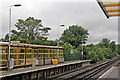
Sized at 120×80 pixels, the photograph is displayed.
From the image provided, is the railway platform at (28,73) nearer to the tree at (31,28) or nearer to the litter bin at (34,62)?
the litter bin at (34,62)

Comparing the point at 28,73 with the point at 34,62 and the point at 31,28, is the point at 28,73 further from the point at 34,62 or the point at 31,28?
the point at 31,28

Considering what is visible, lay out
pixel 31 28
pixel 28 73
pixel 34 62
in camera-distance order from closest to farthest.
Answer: pixel 28 73 → pixel 34 62 → pixel 31 28

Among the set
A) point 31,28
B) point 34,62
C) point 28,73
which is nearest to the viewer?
point 28,73

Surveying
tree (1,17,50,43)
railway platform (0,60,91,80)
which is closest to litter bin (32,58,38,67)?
railway platform (0,60,91,80)

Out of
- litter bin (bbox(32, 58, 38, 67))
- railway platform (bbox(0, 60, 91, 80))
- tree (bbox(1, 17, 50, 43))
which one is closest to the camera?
railway platform (bbox(0, 60, 91, 80))

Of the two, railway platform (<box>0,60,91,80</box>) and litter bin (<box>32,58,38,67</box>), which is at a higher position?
litter bin (<box>32,58,38,67</box>)

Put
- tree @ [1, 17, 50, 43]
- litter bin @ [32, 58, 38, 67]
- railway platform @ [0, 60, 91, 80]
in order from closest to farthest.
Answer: railway platform @ [0, 60, 91, 80] < litter bin @ [32, 58, 38, 67] < tree @ [1, 17, 50, 43]

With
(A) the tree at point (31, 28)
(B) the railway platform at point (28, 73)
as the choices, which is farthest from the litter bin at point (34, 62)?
(A) the tree at point (31, 28)

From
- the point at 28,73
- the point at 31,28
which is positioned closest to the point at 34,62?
the point at 28,73

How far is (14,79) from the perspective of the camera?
17.2 m

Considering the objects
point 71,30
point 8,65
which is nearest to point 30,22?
point 71,30

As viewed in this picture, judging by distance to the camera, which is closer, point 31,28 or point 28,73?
point 28,73

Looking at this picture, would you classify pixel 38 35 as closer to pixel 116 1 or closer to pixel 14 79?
pixel 14 79

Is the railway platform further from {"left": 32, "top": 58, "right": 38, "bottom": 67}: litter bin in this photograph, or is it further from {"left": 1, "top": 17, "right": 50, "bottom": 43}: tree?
{"left": 1, "top": 17, "right": 50, "bottom": 43}: tree
